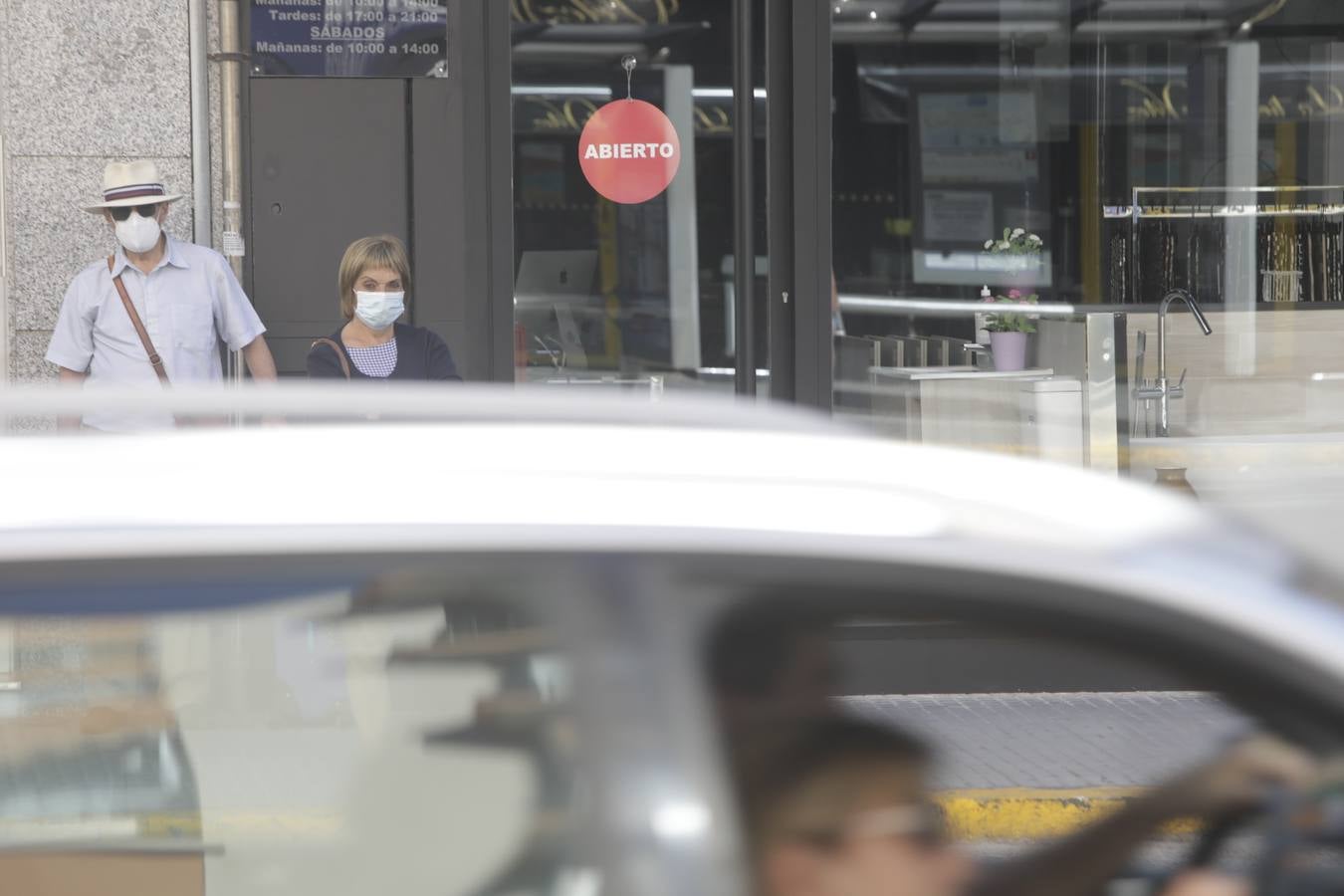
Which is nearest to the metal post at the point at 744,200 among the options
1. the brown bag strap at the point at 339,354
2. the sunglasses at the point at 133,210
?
the brown bag strap at the point at 339,354

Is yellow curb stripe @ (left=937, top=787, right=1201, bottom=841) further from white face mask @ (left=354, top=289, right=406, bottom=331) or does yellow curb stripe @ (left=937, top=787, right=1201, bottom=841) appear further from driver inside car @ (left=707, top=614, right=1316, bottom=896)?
white face mask @ (left=354, top=289, right=406, bottom=331)

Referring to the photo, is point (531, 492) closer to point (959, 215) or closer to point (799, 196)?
point (799, 196)

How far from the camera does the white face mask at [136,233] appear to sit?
6.80 meters

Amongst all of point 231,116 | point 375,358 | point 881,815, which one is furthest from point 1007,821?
point 231,116

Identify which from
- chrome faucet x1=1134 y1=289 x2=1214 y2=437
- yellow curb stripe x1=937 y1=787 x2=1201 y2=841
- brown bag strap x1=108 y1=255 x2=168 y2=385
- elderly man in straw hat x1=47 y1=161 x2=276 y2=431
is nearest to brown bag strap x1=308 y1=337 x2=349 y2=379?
elderly man in straw hat x1=47 y1=161 x2=276 y2=431

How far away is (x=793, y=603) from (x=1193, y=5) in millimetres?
8102

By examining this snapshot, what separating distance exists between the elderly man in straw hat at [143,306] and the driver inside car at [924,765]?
5.45m

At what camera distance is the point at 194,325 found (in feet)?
22.5

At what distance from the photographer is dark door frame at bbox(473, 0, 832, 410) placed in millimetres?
7785

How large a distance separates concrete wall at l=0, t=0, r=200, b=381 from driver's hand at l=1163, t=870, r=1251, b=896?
651cm

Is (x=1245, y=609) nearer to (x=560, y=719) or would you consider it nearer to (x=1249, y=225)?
(x=560, y=719)

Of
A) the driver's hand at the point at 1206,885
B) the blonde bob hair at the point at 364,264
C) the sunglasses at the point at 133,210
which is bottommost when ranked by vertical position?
the driver's hand at the point at 1206,885

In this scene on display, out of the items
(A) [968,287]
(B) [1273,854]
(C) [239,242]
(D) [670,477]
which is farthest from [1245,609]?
(A) [968,287]

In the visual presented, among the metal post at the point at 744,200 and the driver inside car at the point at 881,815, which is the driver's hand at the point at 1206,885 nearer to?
the driver inside car at the point at 881,815
